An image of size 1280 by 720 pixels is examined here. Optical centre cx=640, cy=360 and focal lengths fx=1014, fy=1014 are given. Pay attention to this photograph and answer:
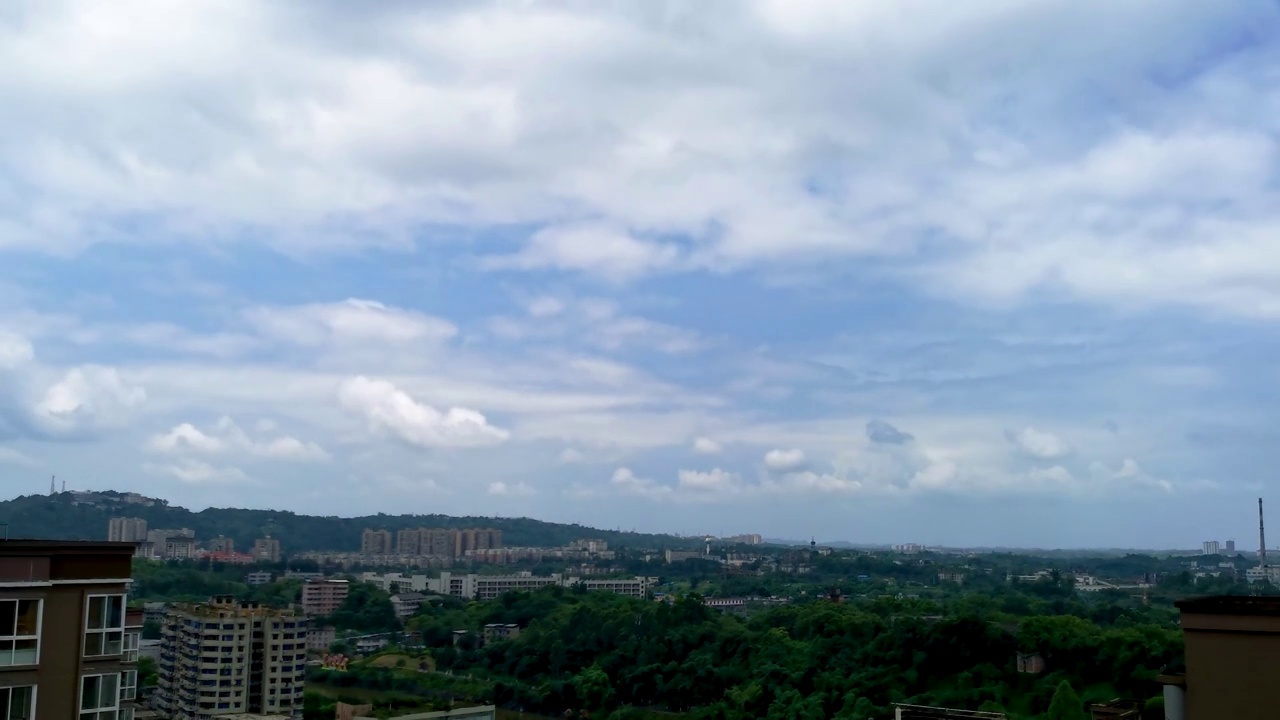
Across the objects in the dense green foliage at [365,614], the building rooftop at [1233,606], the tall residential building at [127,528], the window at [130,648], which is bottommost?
the dense green foliage at [365,614]

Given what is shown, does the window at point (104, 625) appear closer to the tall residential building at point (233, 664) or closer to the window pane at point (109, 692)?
the window pane at point (109, 692)

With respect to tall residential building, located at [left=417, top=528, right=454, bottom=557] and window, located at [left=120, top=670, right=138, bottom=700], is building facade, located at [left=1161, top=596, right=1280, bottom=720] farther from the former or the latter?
tall residential building, located at [left=417, top=528, right=454, bottom=557]

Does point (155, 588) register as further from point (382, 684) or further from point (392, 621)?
point (382, 684)

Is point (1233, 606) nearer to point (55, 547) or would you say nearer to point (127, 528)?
point (55, 547)

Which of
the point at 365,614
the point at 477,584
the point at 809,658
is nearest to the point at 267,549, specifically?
the point at 477,584

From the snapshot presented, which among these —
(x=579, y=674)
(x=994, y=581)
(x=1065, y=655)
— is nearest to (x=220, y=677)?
(x=579, y=674)

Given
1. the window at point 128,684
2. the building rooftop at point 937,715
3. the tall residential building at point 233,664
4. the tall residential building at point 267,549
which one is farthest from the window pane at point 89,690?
the tall residential building at point 267,549
